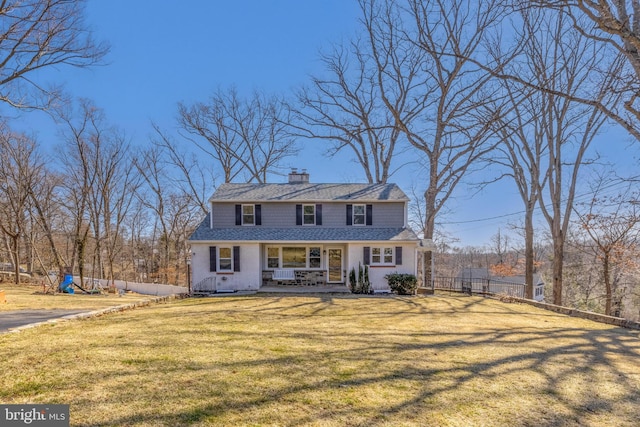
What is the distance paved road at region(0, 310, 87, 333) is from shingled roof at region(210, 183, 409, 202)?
27.3 ft

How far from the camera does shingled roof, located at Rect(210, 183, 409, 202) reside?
647 inches

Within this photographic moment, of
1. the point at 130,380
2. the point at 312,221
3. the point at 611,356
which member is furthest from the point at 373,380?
the point at 312,221

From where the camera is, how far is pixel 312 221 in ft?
54.2

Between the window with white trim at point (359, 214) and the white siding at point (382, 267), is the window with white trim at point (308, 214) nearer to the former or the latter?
the window with white trim at point (359, 214)

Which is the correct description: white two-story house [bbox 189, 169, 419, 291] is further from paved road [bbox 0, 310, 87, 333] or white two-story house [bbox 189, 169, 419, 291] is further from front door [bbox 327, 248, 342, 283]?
paved road [bbox 0, 310, 87, 333]

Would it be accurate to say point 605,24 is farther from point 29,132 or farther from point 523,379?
point 29,132

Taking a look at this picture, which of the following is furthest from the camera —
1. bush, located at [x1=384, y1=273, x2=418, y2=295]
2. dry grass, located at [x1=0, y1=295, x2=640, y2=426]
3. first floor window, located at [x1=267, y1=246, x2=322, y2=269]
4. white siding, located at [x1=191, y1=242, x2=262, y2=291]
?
first floor window, located at [x1=267, y1=246, x2=322, y2=269]

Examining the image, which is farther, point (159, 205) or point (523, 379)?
point (159, 205)

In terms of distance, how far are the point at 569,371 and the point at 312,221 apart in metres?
12.6

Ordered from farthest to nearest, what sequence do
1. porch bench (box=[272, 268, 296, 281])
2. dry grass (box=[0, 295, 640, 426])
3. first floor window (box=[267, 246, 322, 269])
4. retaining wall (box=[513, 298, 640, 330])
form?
first floor window (box=[267, 246, 322, 269])
porch bench (box=[272, 268, 296, 281])
retaining wall (box=[513, 298, 640, 330])
dry grass (box=[0, 295, 640, 426])

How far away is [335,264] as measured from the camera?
16469mm

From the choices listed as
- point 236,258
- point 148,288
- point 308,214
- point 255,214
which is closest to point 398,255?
point 308,214

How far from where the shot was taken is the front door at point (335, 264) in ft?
53.9

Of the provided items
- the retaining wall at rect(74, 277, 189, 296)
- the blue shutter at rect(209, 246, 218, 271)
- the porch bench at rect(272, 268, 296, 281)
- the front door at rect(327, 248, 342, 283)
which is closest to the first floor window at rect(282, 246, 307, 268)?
the porch bench at rect(272, 268, 296, 281)
